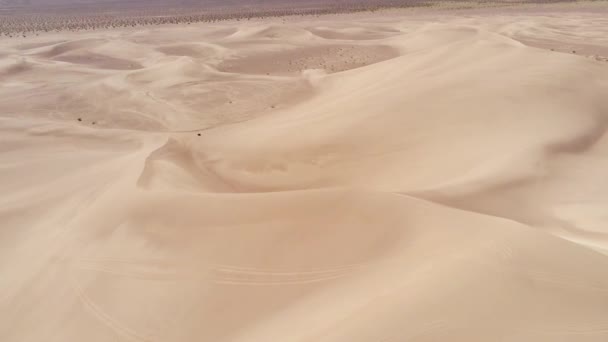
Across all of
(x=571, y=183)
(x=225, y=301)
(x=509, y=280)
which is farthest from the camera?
(x=571, y=183)

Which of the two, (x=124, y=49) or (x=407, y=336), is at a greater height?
(x=124, y=49)

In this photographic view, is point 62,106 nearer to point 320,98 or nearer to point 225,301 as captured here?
point 320,98

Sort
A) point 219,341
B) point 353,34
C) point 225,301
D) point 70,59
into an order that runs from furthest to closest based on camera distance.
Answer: point 353,34 < point 70,59 < point 225,301 < point 219,341

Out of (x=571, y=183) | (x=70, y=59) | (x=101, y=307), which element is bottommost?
(x=101, y=307)

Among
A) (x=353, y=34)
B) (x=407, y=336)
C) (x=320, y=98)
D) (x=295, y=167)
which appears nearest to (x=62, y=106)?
(x=320, y=98)

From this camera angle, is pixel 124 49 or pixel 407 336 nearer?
pixel 407 336

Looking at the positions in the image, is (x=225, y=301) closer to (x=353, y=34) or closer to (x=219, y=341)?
(x=219, y=341)

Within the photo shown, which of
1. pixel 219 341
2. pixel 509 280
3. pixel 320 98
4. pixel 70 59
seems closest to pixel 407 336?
pixel 509 280
